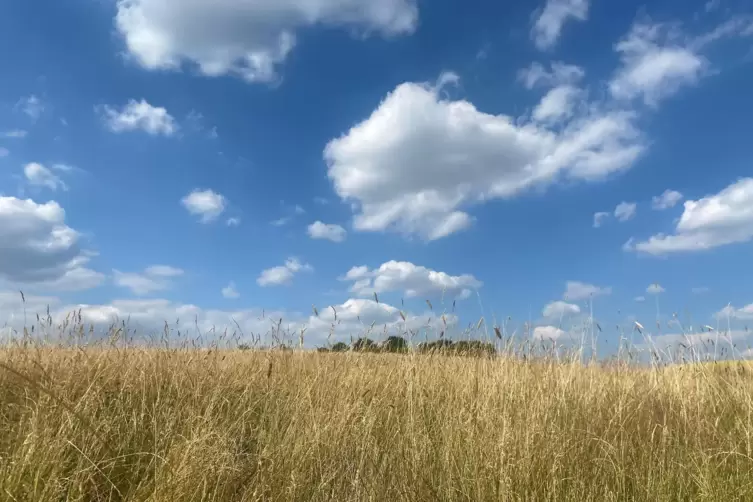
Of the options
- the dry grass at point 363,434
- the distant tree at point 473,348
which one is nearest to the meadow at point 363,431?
the dry grass at point 363,434

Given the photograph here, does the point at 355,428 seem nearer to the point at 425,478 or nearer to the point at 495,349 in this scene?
the point at 425,478

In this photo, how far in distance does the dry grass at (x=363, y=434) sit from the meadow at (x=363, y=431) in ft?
0.07

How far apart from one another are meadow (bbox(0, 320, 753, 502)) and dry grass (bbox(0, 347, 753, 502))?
20 millimetres

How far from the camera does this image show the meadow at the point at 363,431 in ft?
10.5

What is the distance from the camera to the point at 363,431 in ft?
13.9

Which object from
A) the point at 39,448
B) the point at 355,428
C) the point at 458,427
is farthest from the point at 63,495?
the point at 458,427

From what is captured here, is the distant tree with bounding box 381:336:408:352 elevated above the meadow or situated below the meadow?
above

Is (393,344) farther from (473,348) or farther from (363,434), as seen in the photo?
(363,434)

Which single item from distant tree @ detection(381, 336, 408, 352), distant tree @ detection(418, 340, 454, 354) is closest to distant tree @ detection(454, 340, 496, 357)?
distant tree @ detection(418, 340, 454, 354)

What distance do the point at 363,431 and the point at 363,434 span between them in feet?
0.12

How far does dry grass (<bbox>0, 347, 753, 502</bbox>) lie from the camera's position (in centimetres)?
319

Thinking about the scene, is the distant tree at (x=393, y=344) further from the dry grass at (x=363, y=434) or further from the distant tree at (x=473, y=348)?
the distant tree at (x=473, y=348)

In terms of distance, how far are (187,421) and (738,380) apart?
20.3 feet

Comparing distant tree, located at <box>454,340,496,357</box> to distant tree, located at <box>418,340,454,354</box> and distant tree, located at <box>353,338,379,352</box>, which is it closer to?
distant tree, located at <box>418,340,454,354</box>
